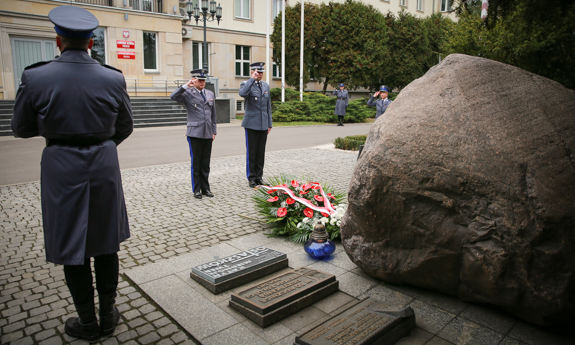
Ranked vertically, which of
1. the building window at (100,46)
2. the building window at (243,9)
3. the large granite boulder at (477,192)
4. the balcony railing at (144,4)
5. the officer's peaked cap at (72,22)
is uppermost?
the building window at (243,9)

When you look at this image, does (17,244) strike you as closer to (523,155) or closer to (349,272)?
(349,272)

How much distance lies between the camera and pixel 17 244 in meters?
4.97

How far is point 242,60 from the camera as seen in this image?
3094 cm

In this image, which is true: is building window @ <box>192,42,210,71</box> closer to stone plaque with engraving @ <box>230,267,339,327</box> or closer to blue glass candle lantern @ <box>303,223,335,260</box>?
blue glass candle lantern @ <box>303,223,335,260</box>

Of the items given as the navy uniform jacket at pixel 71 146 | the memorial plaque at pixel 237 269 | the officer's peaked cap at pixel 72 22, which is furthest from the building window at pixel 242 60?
the navy uniform jacket at pixel 71 146

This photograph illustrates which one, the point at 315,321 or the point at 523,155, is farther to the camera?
the point at 315,321

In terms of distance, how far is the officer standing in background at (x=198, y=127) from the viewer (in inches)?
285

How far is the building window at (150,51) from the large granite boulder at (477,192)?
24156 mm

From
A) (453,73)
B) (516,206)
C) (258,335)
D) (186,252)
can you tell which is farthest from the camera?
(186,252)

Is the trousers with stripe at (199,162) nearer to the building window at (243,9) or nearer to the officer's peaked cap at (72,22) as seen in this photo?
the officer's peaked cap at (72,22)

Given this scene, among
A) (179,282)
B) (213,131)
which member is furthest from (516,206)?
(213,131)

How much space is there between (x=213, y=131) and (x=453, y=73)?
470cm

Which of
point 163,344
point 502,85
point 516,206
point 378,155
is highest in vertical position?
point 502,85

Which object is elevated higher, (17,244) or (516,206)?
(516,206)
